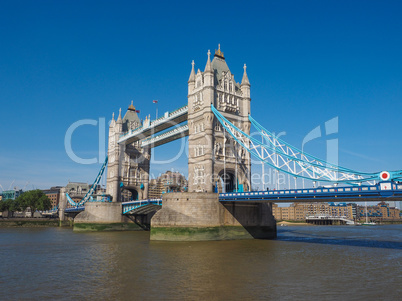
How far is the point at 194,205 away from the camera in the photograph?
3712 cm

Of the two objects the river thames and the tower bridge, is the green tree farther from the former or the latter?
the river thames

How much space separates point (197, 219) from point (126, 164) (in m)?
38.7

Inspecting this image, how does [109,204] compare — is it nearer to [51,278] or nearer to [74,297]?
[51,278]

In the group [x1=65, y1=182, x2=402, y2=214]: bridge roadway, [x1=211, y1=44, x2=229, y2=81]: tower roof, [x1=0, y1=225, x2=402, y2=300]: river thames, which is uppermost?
[x1=211, y1=44, x2=229, y2=81]: tower roof

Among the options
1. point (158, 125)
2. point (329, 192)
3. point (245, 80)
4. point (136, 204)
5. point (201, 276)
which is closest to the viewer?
point (201, 276)

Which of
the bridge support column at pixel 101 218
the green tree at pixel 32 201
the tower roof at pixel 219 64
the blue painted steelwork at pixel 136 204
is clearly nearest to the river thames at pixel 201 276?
the blue painted steelwork at pixel 136 204

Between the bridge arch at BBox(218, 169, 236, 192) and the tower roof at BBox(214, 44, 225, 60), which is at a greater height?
the tower roof at BBox(214, 44, 225, 60)

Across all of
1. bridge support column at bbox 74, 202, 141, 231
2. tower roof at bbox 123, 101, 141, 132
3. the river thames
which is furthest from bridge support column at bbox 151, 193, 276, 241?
tower roof at bbox 123, 101, 141, 132

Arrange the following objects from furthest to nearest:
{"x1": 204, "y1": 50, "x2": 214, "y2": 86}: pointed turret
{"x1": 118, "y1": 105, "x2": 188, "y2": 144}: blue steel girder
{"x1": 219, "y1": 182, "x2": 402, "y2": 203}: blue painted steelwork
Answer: {"x1": 118, "y1": 105, "x2": 188, "y2": 144}: blue steel girder < {"x1": 204, "y1": 50, "x2": 214, "y2": 86}: pointed turret < {"x1": 219, "y1": 182, "x2": 402, "y2": 203}: blue painted steelwork

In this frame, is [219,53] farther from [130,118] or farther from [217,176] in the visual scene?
[130,118]

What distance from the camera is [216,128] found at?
46656 millimetres

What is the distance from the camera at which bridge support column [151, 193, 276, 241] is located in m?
36.5

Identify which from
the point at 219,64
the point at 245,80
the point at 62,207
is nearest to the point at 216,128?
the point at 245,80

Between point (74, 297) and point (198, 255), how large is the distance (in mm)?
13214
